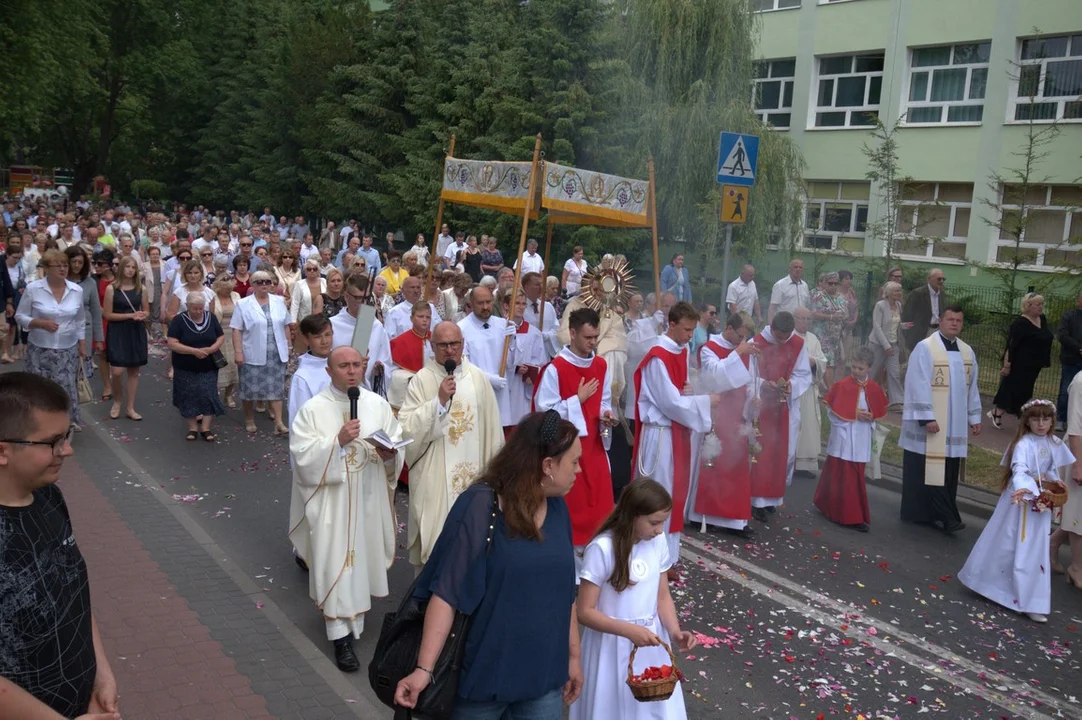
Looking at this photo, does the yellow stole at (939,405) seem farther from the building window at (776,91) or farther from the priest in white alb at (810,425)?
→ the building window at (776,91)

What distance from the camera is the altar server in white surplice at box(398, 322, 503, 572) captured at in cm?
607

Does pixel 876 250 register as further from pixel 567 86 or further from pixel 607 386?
pixel 607 386

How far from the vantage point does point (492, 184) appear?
9773 millimetres

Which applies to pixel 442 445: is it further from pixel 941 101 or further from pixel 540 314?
pixel 941 101

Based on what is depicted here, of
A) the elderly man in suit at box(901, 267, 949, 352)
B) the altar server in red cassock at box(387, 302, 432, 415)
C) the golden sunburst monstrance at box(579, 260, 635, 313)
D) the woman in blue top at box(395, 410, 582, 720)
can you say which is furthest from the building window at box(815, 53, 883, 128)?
the woman in blue top at box(395, 410, 582, 720)

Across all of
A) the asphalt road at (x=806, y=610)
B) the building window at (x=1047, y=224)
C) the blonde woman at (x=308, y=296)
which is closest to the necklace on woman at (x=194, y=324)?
the blonde woman at (x=308, y=296)

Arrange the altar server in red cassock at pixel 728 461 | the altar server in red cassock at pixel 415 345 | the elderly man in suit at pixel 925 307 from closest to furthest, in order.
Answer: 1. the altar server in red cassock at pixel 415 345
2. the altar server in red cassock at pixel 728 461
3. the elderly man in suit at pixel 925 307

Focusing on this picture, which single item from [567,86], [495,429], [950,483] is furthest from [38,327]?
[567,86]

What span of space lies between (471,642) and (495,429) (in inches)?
122

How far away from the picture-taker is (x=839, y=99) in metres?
28.6

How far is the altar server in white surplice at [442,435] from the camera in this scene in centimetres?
607

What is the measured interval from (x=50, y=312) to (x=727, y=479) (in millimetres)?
6737

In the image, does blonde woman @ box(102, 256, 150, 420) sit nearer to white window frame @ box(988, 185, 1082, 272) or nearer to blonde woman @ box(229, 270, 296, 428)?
blonde woman @ box(229, 270, 296, 428)

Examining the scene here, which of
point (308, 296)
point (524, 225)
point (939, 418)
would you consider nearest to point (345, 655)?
point (524, 225)
